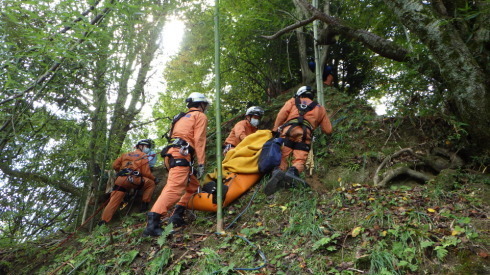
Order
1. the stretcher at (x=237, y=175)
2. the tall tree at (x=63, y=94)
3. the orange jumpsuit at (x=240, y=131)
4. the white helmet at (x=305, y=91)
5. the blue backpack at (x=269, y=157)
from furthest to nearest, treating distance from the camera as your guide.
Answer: the orange jumpsuit at (x=240, y=131)
the white helmet at (x=305, y=91)
the blue backpack at (x=269, y=157)
the stretcher at (x=237, y=175)
the tall tree at (x=63, y=94)

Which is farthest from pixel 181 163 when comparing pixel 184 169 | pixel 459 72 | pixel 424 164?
pixel 459 72

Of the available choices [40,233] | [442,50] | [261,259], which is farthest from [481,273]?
[40,233]

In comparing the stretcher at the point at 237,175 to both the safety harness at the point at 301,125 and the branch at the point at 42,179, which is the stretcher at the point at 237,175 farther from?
the branch at the point at 42,179

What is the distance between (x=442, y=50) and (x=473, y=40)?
66 cm

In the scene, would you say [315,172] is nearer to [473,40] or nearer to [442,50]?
[442,50]

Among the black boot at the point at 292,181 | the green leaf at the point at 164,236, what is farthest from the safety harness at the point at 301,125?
the green leaf at the point at 164,236

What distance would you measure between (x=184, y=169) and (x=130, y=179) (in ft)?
7.64

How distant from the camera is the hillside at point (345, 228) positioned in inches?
124

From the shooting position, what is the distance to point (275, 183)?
17.2ft

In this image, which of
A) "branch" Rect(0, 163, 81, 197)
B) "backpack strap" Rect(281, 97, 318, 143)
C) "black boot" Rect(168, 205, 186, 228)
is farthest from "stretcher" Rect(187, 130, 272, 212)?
"branch" Rect(0, 163, 81, 197)

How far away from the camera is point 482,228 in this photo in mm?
3334

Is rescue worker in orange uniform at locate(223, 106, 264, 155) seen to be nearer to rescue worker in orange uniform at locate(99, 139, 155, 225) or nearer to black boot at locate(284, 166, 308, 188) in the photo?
rescue worker in orange uniform at locate(99, 139, 155, 225)

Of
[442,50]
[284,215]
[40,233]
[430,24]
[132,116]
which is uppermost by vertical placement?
[430,24]

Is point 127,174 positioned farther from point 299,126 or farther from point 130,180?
point 299,126
